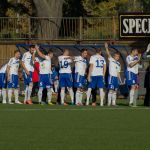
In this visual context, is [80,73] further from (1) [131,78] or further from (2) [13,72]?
(2) [13,72]

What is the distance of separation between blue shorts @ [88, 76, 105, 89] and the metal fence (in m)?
12.4

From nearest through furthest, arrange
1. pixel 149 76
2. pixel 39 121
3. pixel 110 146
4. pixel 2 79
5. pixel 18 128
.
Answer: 1. pixel 110 146
2. pixel 18 128
3. pixel 39 121
4. pixel 149 76
5. pixel 2 79

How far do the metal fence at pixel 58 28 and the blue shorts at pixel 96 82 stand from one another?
40.6 ft

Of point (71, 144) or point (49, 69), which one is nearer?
point (71, 144)

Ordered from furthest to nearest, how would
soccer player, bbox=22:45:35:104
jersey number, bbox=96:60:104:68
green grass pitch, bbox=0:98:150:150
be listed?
soccer player, bbox=22:45:35:104
jersey number, bbox=96:60:104:68
green grass pitch, bbox=0:98:150:150

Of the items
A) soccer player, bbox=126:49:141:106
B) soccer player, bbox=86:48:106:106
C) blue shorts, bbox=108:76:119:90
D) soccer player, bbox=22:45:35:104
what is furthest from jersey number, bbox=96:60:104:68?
soccer player, bbox=22:45:35:104

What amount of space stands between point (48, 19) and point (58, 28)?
1.17 m

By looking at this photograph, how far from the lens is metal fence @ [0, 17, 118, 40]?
4011 cm

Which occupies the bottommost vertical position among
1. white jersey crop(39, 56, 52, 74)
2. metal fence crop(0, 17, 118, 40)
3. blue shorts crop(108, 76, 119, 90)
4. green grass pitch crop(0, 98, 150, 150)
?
green grass pitch crop(0, 98, 150, 150)

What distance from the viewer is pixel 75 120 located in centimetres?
1955

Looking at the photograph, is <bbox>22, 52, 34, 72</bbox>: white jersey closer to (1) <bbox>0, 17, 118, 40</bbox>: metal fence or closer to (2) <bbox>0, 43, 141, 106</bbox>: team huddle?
(2) <bbox>0, 43, 141, 106</bbox>: team huddle

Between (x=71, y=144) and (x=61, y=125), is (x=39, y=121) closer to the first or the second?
(x=61, y=125)

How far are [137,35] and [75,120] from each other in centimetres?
1661

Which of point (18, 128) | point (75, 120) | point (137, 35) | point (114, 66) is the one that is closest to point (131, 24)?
point (137, 35)
